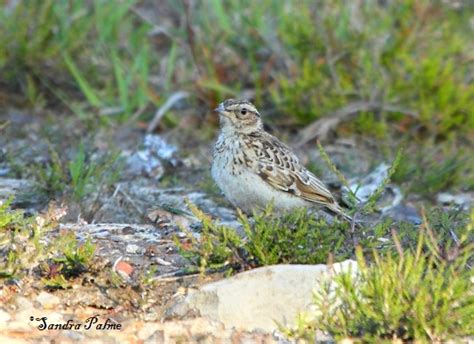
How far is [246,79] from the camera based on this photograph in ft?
31.3

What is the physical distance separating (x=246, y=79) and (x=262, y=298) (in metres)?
4.77

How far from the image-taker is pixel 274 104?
9336 millimetres

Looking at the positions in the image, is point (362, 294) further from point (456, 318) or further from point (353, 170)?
point (353, 170)

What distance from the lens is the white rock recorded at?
4.96 m

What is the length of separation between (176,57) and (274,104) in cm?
134

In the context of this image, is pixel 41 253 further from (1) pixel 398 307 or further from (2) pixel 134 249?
(1) pixel 398 307

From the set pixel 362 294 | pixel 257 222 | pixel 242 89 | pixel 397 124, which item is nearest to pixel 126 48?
pixel 242 89

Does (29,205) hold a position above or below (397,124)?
below

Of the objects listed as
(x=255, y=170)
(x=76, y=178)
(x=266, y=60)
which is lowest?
(x=76, y=178)

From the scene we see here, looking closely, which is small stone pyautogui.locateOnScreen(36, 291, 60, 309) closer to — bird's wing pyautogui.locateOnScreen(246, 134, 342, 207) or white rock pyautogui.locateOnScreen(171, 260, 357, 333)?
white rock pyautogui.locateOnScreen(171, 260, 357, 333)

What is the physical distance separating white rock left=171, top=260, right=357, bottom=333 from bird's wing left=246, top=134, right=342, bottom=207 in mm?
1745

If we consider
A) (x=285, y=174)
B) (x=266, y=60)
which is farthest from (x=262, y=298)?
(x=266, y=60)

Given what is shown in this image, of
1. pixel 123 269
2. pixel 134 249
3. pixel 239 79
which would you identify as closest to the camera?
pixel 123 269

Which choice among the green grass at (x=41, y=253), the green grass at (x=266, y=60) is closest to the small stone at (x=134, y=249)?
the green grass at (x=41, y=253)
